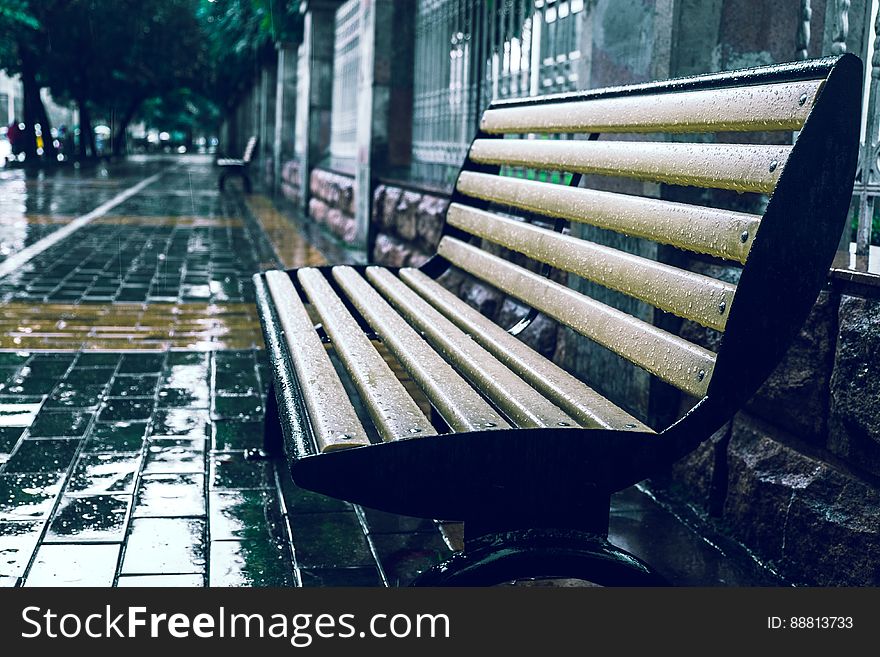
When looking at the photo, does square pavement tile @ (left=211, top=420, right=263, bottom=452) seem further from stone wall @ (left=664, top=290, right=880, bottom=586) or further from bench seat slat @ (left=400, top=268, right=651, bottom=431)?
stone wall @ (left=664, top=290, right=880, bottom=586)

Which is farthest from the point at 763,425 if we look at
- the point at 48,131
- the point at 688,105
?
the point at 48,131

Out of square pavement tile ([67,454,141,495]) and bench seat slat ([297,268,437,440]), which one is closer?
bench seat slat ([297,268,437,440])

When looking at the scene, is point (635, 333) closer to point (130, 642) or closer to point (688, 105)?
point (688, 105)

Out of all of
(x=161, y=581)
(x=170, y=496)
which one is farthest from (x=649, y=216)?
(x=170, y=496)

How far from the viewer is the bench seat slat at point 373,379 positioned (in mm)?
1999

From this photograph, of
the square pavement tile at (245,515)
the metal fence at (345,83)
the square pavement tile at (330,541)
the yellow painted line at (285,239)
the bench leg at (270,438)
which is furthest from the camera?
the metal fence at (345,83)

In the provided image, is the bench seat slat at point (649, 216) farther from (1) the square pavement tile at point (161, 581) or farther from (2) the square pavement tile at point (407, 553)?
(1) the square pavement tile at point (161, 581)

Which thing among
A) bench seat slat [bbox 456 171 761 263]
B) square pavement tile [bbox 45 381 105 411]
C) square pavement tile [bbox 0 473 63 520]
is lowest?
square pavement tile [bbox 0 473 63 520]

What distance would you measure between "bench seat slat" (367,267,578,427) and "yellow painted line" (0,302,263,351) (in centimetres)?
247

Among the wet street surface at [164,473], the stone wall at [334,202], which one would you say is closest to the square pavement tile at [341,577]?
the wet street surface at [164,473]

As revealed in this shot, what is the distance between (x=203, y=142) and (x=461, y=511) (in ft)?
377

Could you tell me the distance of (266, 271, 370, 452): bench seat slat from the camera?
1.95 metres

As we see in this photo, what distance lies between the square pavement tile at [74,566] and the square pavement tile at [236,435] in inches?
40.8

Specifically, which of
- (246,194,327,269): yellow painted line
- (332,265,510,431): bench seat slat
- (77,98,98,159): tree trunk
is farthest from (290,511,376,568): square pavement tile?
(77,98,98,159): tree trunk
